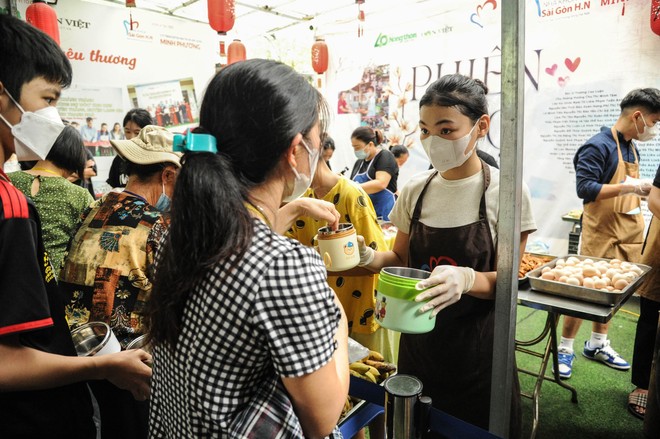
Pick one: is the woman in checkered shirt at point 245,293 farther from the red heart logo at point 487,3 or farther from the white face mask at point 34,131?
the red heart logo at point 487,3

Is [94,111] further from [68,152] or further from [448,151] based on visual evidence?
[448,151]

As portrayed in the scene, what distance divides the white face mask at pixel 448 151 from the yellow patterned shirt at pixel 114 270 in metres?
1.06

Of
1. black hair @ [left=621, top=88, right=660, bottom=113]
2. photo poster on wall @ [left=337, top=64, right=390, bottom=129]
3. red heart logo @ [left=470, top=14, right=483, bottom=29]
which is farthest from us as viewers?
photo poster on wall @ [left=337, top=64, right=390, bottom=129]

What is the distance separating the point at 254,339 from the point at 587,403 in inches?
120

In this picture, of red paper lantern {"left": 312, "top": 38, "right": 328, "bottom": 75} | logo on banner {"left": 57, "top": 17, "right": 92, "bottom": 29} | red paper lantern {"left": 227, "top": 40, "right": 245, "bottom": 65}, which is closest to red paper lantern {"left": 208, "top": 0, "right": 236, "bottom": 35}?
red paper lantern {"left": 227, "top": 40, "right": 245, "bottom": 65}

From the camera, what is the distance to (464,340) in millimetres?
1555

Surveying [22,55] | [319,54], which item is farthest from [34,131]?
[319,54]

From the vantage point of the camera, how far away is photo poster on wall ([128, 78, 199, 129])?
6238 mm

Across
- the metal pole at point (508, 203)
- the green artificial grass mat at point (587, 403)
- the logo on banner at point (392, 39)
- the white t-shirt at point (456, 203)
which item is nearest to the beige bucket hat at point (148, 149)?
the white t-shirt at point (456, 203)

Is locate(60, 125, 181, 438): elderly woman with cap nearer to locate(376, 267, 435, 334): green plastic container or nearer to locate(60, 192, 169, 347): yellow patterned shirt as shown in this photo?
locate(60, 192, 169, 347): yellow patterned shirt

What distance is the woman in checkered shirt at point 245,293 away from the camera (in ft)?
2.36

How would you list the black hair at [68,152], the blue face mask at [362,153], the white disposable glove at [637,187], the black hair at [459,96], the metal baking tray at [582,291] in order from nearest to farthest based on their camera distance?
the black hair at [459,96] → the metal baking tray at [582,291] → the black hair at [68,152] → the white disposable glove at [637,187] → the blue face mask at [362,153]

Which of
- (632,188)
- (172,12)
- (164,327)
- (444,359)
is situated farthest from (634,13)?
(172,12)

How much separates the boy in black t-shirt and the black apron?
1.06 meters
